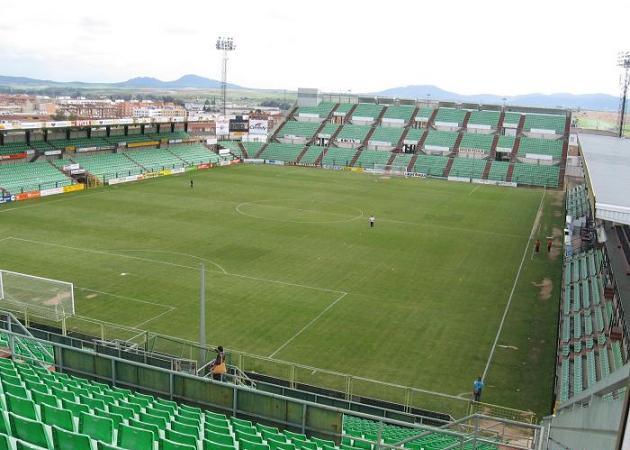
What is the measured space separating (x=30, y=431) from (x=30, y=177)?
2068 inches

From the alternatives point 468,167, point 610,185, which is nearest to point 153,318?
point 610,185

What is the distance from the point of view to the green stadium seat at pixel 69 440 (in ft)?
Answer: 23.9

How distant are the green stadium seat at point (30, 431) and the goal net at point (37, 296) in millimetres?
16144

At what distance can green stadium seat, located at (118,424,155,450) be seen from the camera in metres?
7.98

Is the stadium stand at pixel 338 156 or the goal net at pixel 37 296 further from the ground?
the stadium stand at pixel 338 156

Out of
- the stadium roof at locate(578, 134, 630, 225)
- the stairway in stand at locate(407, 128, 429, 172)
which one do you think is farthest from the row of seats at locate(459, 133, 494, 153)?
the stadium roof at locate(578, 134, 630, 225)

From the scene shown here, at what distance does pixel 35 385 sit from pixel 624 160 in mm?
35526

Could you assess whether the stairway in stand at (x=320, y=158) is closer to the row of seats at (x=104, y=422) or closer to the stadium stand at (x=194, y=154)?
the stadium stand at (x=194, y=154)

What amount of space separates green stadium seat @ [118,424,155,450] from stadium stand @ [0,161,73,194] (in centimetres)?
4848

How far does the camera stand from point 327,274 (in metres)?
31.8

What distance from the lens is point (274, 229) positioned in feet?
137

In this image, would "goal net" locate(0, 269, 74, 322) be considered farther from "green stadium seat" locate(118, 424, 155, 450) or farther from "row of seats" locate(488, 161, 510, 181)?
"row of seats" locate(488, 161, 510, 181)

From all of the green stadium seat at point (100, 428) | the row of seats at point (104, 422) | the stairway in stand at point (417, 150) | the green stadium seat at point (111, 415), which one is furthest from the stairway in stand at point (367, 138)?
the green stadium seat at point (100, 428)

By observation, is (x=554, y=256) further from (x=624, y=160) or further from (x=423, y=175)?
(x=423, y=175)
